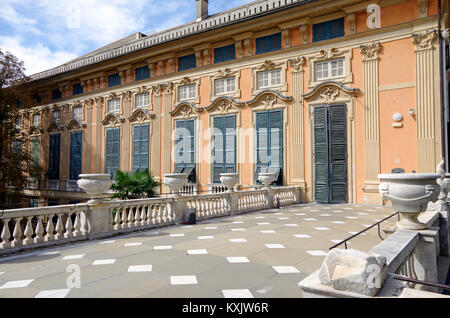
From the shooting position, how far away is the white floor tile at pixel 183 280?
142 inches

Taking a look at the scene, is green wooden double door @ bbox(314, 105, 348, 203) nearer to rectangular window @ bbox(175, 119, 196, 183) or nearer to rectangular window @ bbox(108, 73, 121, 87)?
rectangular window @ bbox(175, 119, 196, 183)

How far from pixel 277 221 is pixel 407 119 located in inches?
262

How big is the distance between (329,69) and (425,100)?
3.61 meters

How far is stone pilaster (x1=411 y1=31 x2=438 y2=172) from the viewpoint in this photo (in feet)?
36.3

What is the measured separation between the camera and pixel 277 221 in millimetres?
8305

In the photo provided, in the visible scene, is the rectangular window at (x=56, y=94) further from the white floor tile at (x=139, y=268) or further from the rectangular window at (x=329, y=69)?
the white floor tile at (x=139, y=268)

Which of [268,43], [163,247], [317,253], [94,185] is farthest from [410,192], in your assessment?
[268,43]

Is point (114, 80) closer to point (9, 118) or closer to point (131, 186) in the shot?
Result: point (9, 118)

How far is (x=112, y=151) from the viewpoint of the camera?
65.1 feet

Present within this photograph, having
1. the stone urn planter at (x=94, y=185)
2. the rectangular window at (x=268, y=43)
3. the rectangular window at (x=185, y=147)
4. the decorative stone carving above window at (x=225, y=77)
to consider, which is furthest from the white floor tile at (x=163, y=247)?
the rectangular window at (x=268, y=43)

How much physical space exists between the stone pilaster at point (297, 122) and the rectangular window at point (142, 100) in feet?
27.6

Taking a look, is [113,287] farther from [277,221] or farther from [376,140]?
[376,140]

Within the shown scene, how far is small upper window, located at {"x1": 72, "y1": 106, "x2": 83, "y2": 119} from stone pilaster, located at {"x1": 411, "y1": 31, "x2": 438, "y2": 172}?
1885 cm

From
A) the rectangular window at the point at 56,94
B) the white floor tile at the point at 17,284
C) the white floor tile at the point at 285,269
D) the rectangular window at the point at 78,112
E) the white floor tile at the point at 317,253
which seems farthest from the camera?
the rectangular window at the point at 56,94
